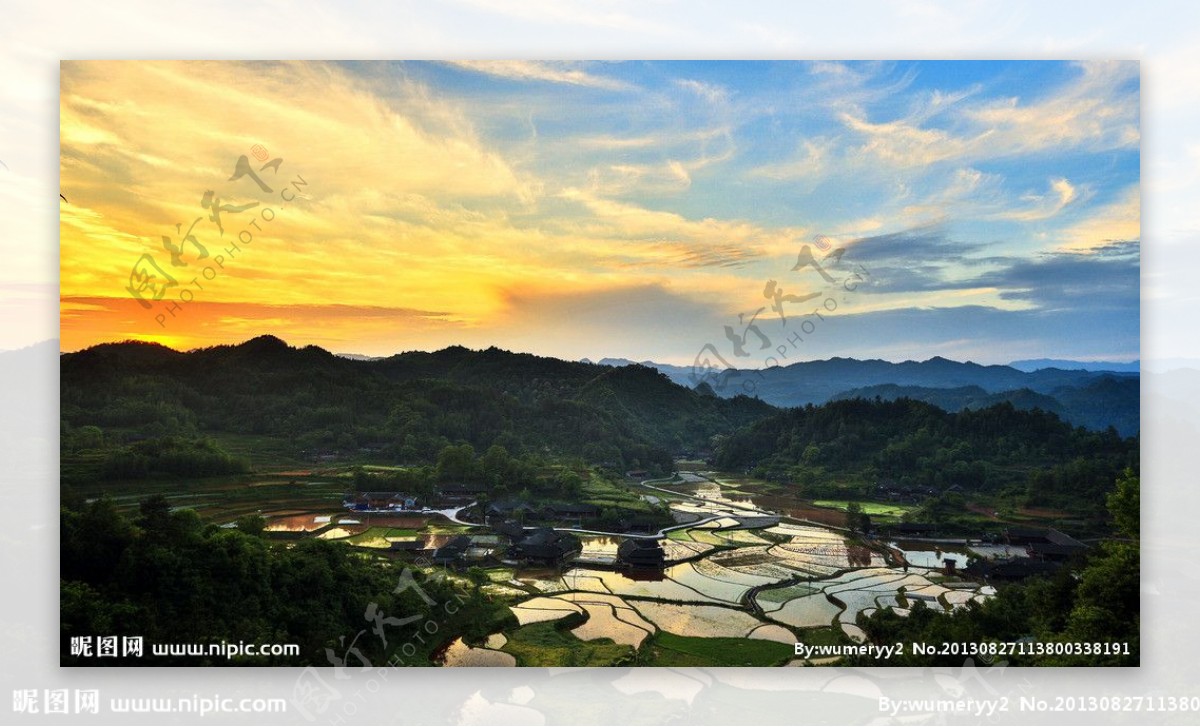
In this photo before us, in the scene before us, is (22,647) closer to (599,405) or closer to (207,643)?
(207,643)

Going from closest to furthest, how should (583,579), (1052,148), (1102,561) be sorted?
(1102,561) → (1052,148) → (583,579)

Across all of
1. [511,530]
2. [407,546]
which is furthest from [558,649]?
[407,546]

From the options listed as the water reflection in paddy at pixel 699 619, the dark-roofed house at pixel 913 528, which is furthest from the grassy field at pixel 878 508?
the water reflection in paddy at pixel 699 619

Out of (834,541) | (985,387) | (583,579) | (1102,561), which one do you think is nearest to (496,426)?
(583,579)

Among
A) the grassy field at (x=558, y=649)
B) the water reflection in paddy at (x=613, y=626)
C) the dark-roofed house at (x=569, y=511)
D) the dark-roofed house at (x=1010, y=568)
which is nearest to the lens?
the grassy field at (x=558, y=649)

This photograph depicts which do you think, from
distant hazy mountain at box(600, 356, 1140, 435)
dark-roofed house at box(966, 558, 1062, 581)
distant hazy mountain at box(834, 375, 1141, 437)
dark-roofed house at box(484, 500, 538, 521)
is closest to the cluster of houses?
dark-roofed house at box(484, 500, 538, 521)

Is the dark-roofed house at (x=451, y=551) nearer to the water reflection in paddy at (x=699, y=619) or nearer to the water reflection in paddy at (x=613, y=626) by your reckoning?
the water reflection in paddy at (x=613, y=626)

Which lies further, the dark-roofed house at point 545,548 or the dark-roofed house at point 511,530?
the dark-roofed house at point 511,530
